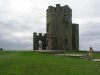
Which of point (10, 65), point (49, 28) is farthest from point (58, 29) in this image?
point (10, 65)

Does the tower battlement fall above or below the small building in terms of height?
above

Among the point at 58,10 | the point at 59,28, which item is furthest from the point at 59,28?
→ the point at 58,10

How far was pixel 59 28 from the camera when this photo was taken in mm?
56094

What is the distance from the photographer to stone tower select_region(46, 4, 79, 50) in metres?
56.1

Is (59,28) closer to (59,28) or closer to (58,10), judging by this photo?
(59,28)

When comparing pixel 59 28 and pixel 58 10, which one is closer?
pixel 59 28

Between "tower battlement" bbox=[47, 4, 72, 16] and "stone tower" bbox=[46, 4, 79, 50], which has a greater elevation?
"tower battlement" bbox=[47, 4, 72, 16]

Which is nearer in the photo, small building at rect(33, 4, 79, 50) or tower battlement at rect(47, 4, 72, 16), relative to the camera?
small building at rect(33, 4, 79, 50)

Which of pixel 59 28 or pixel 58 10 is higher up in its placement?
pixel 58 10

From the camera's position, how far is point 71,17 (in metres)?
58.3

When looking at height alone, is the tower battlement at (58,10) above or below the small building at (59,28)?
above

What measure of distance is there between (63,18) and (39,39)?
7456 millimetres

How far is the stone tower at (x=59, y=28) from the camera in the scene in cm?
5609

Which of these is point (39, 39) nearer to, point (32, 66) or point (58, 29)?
point (58, 29)
